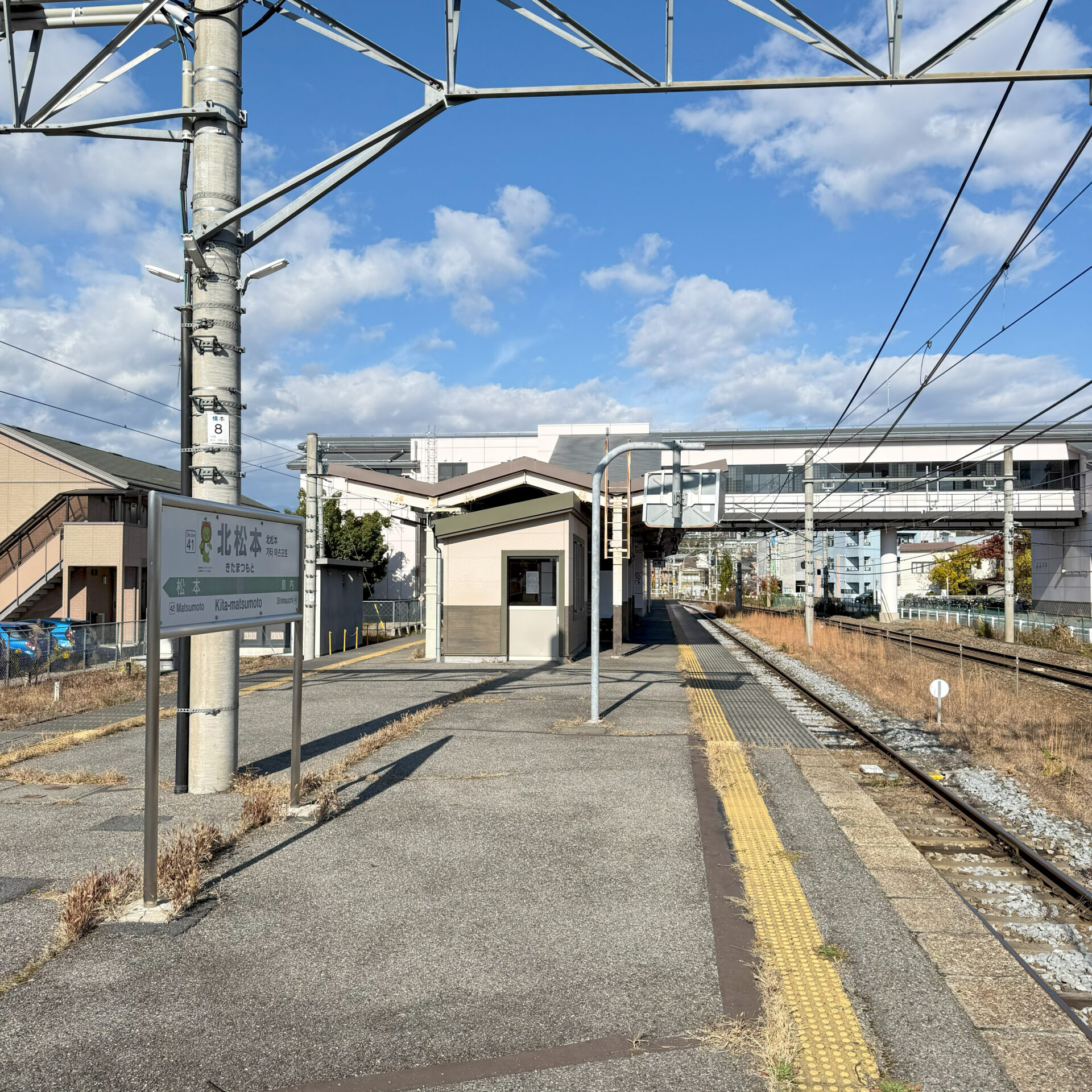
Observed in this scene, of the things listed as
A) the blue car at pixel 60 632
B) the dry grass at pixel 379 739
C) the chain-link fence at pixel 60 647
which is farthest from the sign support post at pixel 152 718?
the blue car at pixel 60 632

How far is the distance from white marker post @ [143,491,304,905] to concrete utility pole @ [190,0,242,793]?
110cm

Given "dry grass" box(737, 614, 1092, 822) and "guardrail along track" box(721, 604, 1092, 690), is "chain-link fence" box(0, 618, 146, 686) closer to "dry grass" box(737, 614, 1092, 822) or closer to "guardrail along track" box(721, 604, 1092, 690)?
"dry grass" box(737, 614, 1092, 822)

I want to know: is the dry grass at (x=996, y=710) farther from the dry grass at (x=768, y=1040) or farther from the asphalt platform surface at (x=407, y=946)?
the dry grass at (x=768, y=1040)

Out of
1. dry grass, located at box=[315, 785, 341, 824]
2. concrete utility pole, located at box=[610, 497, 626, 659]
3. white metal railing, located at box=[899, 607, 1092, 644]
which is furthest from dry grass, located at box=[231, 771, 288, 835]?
white metal railing, located at box=[899, 607, 1092, 644]

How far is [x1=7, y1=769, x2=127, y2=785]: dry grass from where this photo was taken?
352 inches

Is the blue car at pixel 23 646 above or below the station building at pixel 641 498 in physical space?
below

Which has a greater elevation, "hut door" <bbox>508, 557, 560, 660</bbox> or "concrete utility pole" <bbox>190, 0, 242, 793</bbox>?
"concrete utility pole" <bbox>190, 0, 242, 793</bbox>

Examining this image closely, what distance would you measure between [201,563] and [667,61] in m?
5.47

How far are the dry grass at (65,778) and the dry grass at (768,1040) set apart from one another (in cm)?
701

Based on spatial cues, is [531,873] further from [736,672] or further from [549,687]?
[736,672]

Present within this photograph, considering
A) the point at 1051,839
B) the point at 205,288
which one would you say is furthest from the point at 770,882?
the point at 205,288

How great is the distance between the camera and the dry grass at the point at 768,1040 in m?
3.66

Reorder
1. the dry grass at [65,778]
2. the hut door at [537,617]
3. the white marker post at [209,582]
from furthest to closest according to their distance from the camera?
1. the hut door at [537,617]
2. the dry grass at [65,778]
3. the white marker post at [209,582]

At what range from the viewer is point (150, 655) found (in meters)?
5.34
